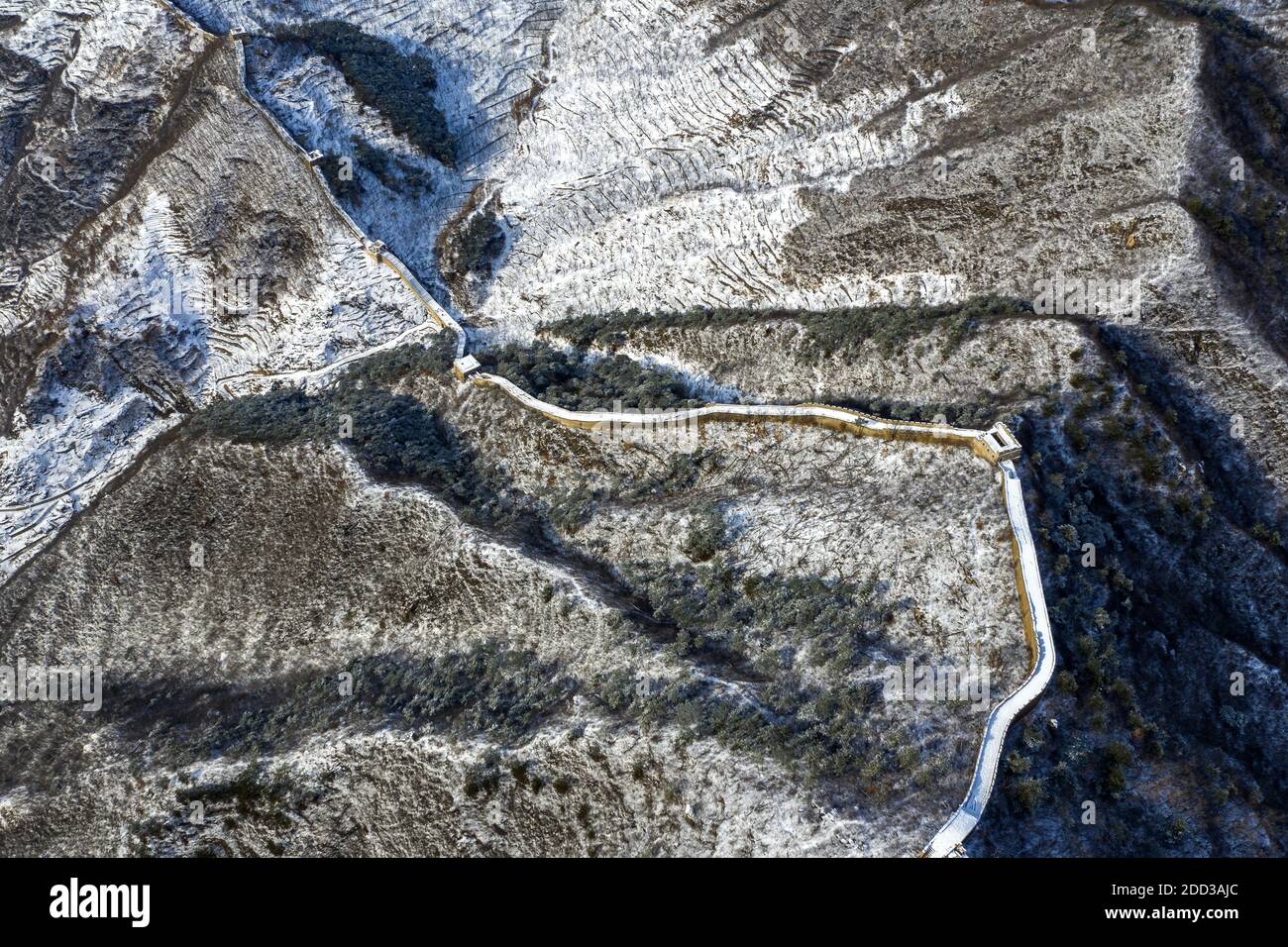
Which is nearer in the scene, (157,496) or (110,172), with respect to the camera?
(157,496)

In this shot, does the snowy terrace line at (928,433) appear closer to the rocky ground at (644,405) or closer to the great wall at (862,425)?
the great wall at (862,425)

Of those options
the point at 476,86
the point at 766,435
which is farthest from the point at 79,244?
the point at 766,435

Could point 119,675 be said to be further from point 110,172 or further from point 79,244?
point 110,172

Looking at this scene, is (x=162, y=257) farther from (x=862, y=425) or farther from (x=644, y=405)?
(x=862, y=425)

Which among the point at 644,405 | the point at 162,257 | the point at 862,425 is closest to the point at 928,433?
the point at 862,425

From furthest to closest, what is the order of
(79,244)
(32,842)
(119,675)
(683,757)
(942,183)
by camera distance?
(79,244)
(942,183)
(119,675)
(32,842)
(683,757)

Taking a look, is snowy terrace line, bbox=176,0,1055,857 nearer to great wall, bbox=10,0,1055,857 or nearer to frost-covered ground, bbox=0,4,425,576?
great wall, bbox=10,0,1055,857
